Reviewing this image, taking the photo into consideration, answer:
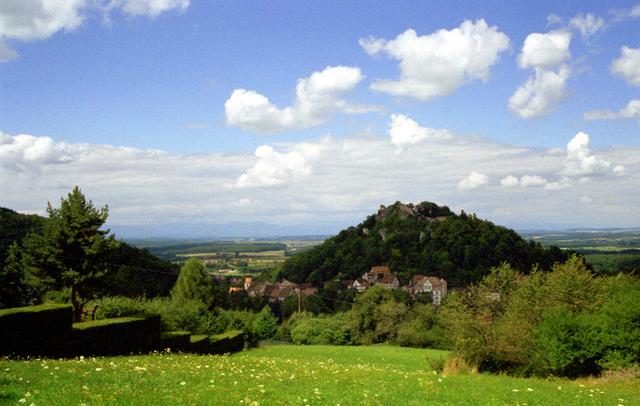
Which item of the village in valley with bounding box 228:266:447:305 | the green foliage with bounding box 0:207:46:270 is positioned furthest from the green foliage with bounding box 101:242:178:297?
the village in valley with bounding box 228:266:447:305

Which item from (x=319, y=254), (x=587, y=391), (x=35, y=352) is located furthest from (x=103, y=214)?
(x=319, y=254)

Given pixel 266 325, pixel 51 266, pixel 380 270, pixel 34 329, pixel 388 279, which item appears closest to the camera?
pixel 34 329

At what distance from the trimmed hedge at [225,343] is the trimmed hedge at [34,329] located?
14.6 m

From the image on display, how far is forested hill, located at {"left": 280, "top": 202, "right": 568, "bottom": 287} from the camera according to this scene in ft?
378

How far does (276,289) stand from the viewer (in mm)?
128625

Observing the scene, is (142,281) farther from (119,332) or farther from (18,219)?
(119,332)

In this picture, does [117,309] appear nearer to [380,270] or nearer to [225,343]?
[225,343]

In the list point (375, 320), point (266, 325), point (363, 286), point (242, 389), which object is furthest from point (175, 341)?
point (363, 286)

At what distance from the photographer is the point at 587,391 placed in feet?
46.4

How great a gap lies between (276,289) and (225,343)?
94466mm

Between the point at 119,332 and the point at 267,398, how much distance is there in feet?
48.9

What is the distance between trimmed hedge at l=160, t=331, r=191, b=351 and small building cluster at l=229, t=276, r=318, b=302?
89.1 m

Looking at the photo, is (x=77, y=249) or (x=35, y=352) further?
(x=77, y=249)

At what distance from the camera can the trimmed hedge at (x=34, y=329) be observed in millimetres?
16984
